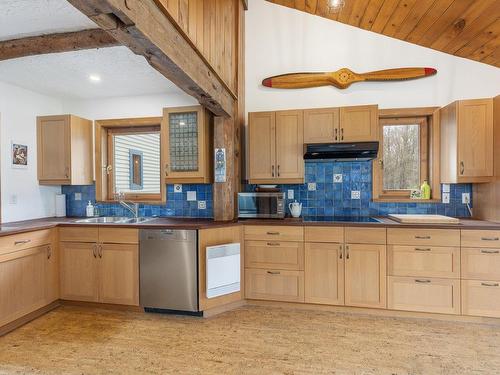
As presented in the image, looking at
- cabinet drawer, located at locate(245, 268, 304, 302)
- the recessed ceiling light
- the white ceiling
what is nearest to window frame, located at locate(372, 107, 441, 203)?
cabinet drawer, located at locate(245, 268, 304, 302)

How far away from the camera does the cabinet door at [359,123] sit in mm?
2777

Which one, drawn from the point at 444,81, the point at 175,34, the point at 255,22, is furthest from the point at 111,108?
the point at 444,81

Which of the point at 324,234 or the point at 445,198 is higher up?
the point at 445,198

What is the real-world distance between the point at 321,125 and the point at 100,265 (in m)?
2.70

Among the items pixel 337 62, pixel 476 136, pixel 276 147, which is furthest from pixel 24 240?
pixel 476 136

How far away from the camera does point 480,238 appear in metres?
2.37

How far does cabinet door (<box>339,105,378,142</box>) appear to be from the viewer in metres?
2.78

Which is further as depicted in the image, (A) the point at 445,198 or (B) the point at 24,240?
(A) the point at 445,198

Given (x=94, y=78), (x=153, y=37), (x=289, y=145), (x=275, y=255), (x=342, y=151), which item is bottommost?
(x=275, y=255)

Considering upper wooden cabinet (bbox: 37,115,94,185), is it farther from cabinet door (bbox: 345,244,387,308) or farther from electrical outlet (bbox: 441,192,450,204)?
electrical outlet (bbox: 441,192,450,204)

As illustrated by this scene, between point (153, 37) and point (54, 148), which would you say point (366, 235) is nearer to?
point (153, 37)

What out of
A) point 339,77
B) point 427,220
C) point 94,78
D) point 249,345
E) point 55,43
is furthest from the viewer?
point 339,77

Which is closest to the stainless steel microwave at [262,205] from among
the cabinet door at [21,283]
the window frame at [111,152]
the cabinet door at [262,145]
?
the cabinet door at [262,145]

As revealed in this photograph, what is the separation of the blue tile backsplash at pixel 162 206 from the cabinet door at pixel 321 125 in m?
1.33
